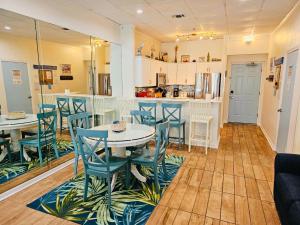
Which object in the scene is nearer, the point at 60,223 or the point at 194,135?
the point at 60,223

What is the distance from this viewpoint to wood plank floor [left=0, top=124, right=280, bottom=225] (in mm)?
2230

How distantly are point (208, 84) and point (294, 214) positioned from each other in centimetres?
521

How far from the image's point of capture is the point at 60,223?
2152mm

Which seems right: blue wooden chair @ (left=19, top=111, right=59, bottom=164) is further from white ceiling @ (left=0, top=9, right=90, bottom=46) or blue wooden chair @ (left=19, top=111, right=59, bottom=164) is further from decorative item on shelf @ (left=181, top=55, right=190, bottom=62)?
decorative item on shelf @ (left=181, top=55, right=190, bottom=62)

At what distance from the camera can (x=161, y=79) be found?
6.70m

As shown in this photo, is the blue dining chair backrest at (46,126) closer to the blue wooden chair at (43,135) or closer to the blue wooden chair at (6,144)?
the blue wooden chair at (43,135)

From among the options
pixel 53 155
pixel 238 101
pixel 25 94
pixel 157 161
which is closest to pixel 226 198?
pixel 157 161

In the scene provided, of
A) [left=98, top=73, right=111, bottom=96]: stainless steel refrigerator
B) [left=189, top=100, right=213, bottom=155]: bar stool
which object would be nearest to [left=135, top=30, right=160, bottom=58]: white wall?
[left=98, top=73, right=111, bottom=96]: stainless steel refrigerator

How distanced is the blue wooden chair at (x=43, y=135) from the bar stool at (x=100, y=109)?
1.33 meters

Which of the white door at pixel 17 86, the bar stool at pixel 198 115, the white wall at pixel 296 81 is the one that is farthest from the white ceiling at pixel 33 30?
the white wall at pixel 296 81

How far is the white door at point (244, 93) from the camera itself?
6706 mm

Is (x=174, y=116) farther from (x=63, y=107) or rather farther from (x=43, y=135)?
(x=43, y=135)

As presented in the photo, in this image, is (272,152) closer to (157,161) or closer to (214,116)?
(214,116)

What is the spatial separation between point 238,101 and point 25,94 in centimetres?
633
